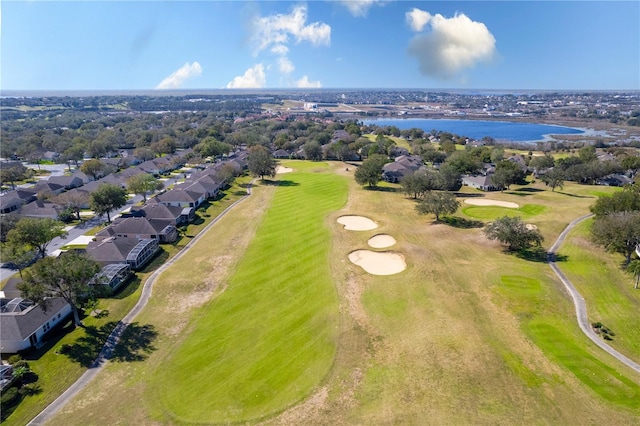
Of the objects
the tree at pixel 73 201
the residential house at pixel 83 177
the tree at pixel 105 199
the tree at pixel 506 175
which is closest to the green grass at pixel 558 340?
the tree at pixel 506 175

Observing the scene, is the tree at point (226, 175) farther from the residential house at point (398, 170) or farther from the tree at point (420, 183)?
the tree at point (420, 183)

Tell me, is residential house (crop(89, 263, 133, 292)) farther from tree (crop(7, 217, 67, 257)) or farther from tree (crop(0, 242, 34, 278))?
tree (crop(7, 217, 67, 257))

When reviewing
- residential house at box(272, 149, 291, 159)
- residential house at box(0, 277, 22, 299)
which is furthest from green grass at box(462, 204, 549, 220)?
residential house at box(272, 149, 291, 159)

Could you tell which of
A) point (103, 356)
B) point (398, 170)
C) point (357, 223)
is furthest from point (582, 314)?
point (398, 170)

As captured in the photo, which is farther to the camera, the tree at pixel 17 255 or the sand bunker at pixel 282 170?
the sand bunker at pixel 282 170

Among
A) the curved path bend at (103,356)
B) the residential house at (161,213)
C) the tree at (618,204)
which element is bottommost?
the curved path bend at (103,356)
